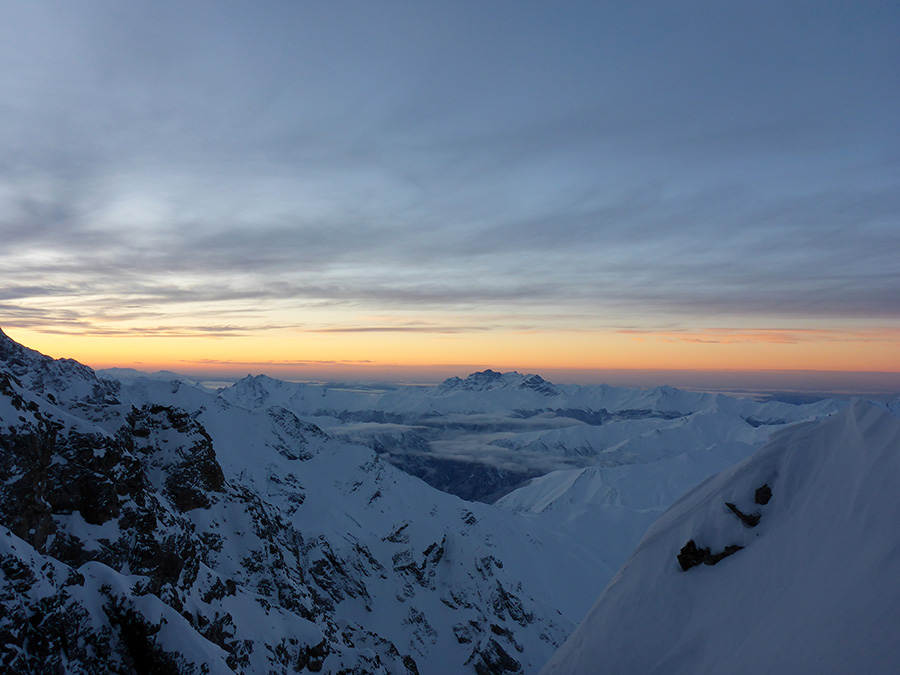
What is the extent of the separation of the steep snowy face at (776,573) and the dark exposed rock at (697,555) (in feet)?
0.19

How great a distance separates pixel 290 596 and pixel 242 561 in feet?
22.5

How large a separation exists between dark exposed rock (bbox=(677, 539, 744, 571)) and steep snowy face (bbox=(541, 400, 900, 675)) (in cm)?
6

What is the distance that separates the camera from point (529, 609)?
112 meters

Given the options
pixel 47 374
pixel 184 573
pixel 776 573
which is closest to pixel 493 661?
pixel 184 573

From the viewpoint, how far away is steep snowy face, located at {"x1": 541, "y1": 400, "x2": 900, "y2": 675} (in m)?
19.4

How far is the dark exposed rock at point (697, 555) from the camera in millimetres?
28859

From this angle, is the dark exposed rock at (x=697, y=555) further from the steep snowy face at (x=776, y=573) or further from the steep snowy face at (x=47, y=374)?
the steep snowy face at (x=47, y=374)

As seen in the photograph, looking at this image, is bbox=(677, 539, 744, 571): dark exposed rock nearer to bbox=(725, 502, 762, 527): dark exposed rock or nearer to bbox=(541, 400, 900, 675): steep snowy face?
bbox=(541, 400, 900, 675): steep snowy face

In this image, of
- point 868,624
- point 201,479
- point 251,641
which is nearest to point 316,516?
point 201,479

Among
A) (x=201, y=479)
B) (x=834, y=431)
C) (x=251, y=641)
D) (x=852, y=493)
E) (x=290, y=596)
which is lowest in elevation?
(x=290, y=596)

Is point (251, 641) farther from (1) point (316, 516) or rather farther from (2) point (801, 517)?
(1) point (316, 516)

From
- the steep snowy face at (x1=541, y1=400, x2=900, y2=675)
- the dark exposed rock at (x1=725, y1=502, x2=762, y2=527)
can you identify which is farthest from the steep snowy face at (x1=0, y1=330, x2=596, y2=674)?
the dark exposed rock at (x1=725, y1=502, x2=762, y2=527)

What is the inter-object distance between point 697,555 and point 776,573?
16.0 ft

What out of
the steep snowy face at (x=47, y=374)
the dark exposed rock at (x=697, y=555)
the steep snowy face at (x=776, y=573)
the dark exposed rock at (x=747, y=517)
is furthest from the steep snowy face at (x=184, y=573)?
the dark exposed rock at (x=747, y=517)
